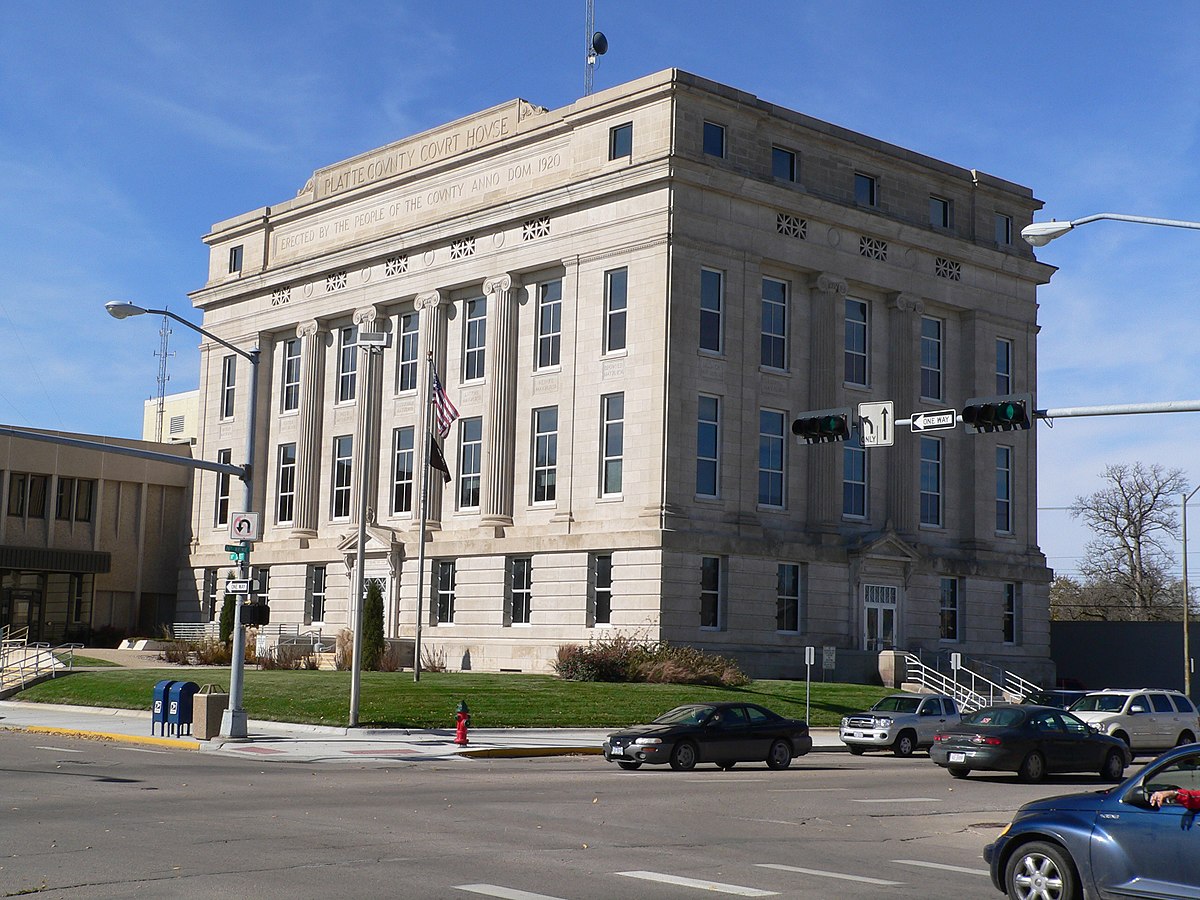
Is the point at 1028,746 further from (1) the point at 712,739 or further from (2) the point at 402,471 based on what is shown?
(2) the point at 402,471

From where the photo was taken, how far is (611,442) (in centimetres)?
5159

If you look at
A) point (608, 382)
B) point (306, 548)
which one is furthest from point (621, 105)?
point (306, 548)

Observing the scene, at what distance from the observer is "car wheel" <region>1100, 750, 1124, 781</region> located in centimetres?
2734

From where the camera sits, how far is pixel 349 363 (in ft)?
208

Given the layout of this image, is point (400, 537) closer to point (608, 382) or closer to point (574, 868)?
point (608, 382)

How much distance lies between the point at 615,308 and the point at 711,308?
3506 mm

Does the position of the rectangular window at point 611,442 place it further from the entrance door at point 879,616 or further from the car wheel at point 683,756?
the car wheel at point 683,756

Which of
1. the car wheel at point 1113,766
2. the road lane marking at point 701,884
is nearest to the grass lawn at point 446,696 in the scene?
the car wheel at point 1113,766

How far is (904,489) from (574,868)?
44931mm

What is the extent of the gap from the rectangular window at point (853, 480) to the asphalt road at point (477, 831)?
29.2 metres

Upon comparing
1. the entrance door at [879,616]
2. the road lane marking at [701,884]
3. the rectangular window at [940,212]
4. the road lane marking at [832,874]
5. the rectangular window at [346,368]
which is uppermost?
the rectangular window at [940,212]

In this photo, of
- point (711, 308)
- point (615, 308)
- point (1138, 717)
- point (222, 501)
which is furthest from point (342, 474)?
point (1138, 717)

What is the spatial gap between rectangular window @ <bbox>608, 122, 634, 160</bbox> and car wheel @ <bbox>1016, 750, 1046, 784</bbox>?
102 feet

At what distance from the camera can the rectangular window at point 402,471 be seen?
59438 millimetres
